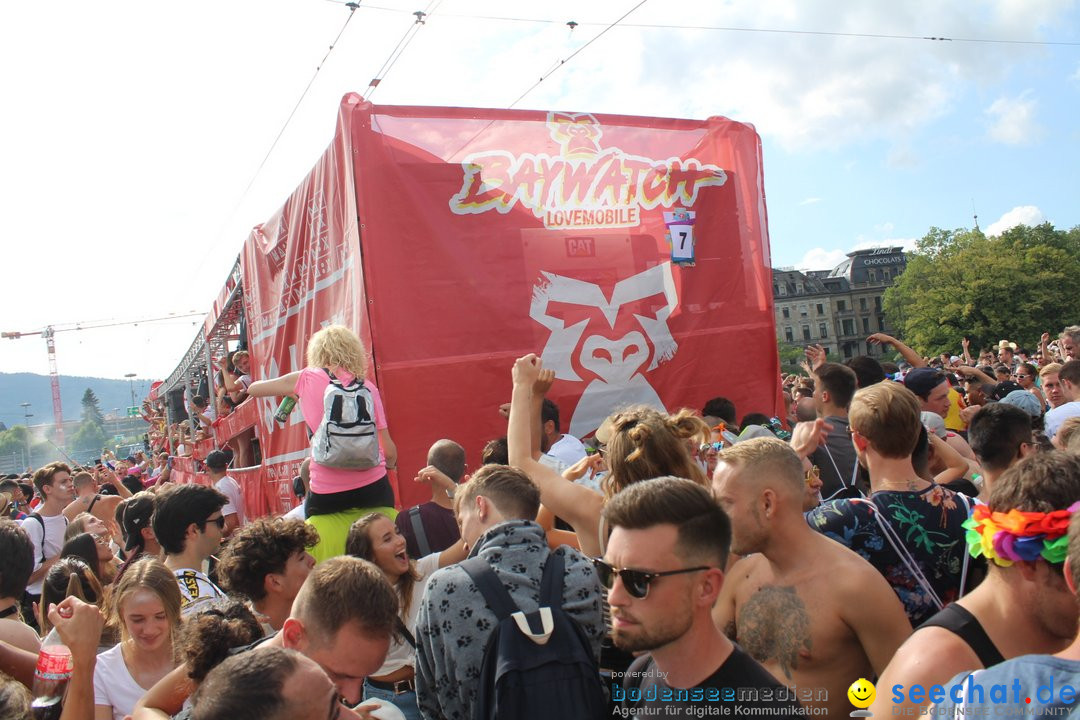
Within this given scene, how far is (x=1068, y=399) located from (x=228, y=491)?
25.8 ft

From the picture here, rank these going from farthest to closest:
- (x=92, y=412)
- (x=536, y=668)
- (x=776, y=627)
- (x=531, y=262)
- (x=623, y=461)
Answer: (x=92, y=412)
(x=531, y=262)
(x=623, y=461)
(x=776, y=627)
(x=536, y=668)

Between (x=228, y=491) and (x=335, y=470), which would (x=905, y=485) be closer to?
(x=335, y=470)

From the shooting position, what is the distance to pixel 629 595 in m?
2.16

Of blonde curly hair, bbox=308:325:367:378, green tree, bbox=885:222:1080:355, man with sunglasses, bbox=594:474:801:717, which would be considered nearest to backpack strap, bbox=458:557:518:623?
man with sunglasses, bbox=594:474:801:717

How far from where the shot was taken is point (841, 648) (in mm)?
2559

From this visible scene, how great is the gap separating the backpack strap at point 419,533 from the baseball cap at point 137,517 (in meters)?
1.55

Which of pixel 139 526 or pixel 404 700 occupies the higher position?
pixel 139 526

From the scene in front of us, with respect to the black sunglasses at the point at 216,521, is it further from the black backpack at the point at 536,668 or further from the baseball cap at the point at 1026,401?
the baseball cap at the point at 1026,401

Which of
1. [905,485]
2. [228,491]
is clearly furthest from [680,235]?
[228,491]

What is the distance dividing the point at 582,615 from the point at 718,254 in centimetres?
548

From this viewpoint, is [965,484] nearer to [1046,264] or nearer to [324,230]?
[324,230]

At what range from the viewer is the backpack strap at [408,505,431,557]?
4.47 meters

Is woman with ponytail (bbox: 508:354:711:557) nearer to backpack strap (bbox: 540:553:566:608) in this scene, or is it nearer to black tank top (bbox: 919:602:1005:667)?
backpack strap (bbox: 540:553:566:608)

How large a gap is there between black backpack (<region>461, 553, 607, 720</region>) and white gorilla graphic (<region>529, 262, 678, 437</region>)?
4475 millimetres
